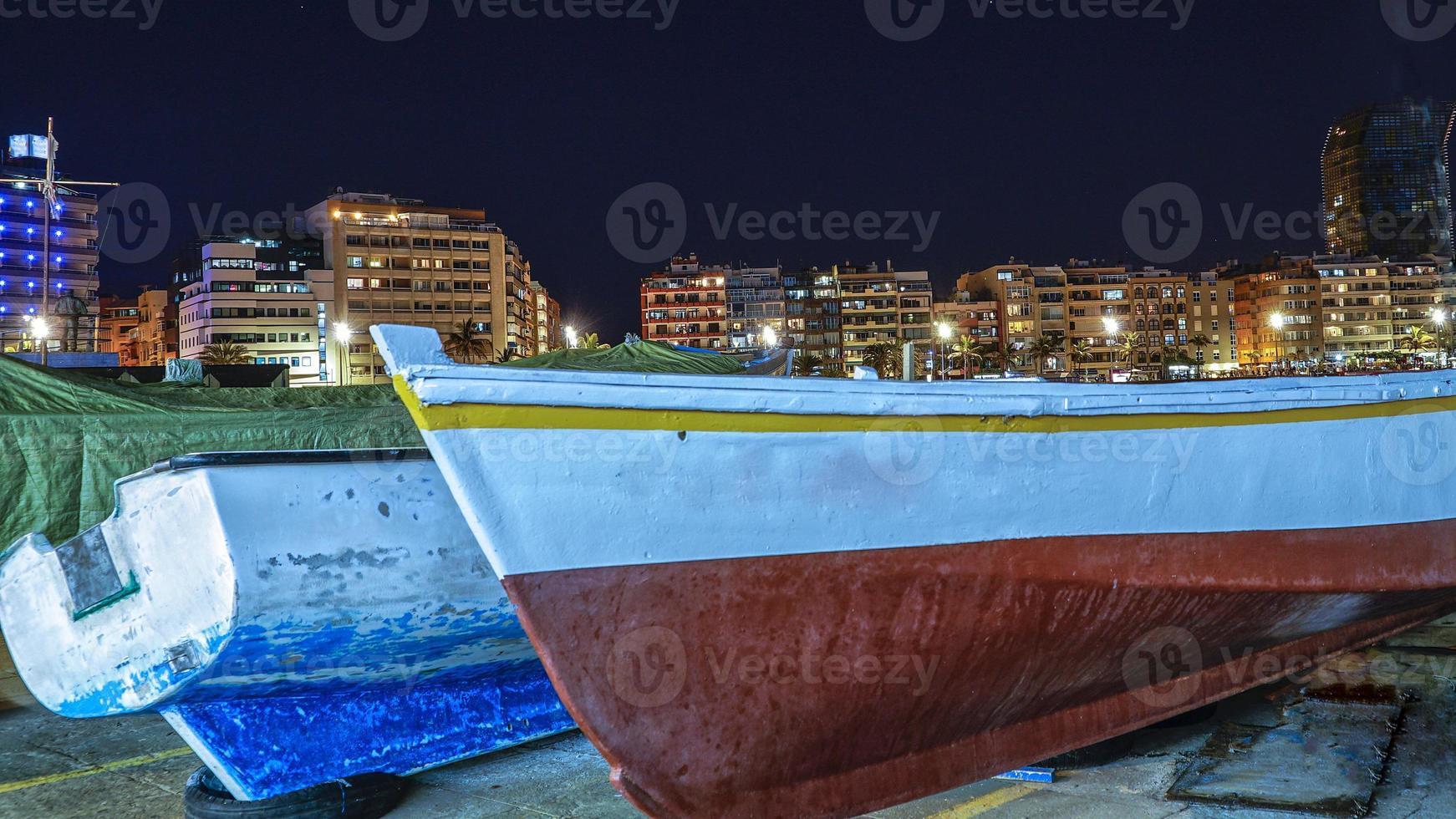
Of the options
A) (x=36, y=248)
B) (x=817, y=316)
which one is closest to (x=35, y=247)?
(x=36, y=248)

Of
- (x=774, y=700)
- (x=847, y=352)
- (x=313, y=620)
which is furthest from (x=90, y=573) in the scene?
(x=847, y=352)

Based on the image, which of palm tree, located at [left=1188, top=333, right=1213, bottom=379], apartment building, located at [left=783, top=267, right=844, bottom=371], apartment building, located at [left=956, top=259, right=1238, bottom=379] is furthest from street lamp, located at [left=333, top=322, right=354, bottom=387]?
palm tree, located at [left=1188, top=333, right=1213, bottom=379]

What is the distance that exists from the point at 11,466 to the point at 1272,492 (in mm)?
8832

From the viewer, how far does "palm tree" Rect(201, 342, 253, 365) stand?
7231cm

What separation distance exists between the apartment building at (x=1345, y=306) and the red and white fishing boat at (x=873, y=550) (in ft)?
399

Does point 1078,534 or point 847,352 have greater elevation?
point 847,352

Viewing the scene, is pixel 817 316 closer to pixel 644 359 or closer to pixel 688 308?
pixel 688 308

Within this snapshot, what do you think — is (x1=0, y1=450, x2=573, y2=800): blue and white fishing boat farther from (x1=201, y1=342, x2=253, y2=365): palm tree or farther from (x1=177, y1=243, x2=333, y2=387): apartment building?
(x1=177, y1=243, x2=333, y2=387): apartment building

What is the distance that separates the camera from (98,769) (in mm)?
5355

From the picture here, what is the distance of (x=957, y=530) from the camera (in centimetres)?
421

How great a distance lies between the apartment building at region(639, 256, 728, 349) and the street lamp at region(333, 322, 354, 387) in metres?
35.9

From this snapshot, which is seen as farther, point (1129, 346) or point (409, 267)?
point (1129, 346)

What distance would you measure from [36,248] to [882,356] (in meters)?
71.6

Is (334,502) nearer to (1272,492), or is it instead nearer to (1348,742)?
(1272,492)
